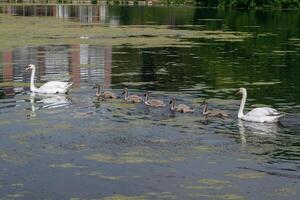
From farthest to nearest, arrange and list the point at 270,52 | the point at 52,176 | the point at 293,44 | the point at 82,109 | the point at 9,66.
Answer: the point at 293,44, the point at 270,52, the point at 9,66, the point at 82,109, the point at 52,176

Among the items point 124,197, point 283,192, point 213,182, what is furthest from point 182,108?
point 124,197

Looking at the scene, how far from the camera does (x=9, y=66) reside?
32.8m

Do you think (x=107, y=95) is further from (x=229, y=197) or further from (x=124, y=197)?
(x=229, y=197)

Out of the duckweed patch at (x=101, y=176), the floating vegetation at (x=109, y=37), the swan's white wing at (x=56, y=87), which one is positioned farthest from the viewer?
the floating vegetation at (x=109, y=37)

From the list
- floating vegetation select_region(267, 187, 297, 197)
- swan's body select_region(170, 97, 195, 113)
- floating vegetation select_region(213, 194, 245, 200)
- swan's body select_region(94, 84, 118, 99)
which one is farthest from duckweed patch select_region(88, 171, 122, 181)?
swan's body select_region(94, 84, 118, 99)

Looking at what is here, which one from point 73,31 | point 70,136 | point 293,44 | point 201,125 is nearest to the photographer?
point 70,136

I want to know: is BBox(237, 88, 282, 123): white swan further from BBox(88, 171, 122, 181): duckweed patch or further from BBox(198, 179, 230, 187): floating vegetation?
BBox(88, 171, 122, 181): duckweed patch

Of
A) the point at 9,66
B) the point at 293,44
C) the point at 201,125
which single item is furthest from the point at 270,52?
the point at 201,125

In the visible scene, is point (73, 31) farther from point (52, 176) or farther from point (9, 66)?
point (52, 176)

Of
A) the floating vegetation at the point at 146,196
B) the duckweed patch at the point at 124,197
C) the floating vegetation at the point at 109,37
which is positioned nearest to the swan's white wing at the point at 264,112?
the floating vegetation at the point at 146,196

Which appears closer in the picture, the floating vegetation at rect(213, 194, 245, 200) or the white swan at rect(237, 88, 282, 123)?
the floating vegetation at rect(213, 194, 245, 200)

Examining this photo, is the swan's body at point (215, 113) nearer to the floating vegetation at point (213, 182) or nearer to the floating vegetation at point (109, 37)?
the floating vegetation at point (213, 182)

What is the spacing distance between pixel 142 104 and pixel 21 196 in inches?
384

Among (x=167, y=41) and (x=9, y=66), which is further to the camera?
(x=167, y=41)
